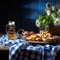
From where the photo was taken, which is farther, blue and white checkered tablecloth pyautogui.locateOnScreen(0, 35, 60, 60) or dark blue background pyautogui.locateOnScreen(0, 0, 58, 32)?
dark blue background pyautogui.locateOnScreen(0, 0, 58, 32)

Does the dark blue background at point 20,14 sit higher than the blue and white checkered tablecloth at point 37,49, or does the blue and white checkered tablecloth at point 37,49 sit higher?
the dark blue background at point 20,14

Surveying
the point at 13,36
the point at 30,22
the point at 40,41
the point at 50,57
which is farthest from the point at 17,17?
the point at 50,57

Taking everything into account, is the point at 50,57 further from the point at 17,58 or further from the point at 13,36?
the point at 13,36

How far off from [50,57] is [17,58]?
0.18 m

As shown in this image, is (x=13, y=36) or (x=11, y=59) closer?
(x=11, y=59)

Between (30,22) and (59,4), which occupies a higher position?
(59,4)

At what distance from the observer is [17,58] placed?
1.28 meters

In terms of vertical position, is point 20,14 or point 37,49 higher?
point 20,14

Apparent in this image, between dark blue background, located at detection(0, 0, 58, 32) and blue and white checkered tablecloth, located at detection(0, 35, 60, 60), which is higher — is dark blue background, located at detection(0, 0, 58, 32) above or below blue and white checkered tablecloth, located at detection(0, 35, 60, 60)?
above

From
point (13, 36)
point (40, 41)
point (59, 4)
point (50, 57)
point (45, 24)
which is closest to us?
point (50, 57)

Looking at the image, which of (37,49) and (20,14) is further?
(20,14)

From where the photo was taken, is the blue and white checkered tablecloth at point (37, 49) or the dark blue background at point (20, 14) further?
the dark blue background at point (20, 14)

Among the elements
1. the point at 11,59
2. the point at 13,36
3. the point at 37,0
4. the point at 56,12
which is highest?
the point at 37,0

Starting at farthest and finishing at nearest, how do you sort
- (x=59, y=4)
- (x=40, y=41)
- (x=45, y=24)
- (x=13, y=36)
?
(x=59, y=4)
(x=45, y=24)
(x=13, y=36)
(x=40, y=41)
